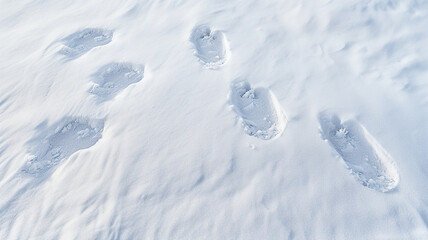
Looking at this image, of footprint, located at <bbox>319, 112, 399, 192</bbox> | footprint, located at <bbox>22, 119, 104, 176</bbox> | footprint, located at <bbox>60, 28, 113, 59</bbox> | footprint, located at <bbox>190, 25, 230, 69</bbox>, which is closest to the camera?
footprint, located at <bbox>319, 112, 399, 192</bbox>

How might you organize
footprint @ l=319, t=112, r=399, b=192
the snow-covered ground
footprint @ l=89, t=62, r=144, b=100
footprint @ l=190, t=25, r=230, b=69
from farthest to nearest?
footprint @ l=190, t=25, r=230, b=69 < footprint @ l=89, t=62, r=144, b=100 < footprint @ l=319, t=112, r=399, b=192 < the snow-covered ground

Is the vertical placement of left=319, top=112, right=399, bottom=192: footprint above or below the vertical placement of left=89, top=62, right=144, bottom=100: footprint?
below

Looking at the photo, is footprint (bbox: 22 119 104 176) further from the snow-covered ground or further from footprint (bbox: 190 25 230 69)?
footprint (bbox: 190 25 230 69)

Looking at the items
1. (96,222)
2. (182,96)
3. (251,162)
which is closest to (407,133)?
(251,162)

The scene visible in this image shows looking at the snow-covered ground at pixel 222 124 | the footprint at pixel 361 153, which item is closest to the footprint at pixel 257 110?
the snow-covered ground at pixel 222 124

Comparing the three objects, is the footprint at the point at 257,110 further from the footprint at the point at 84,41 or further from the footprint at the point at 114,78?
the footprint at the point at 84,41

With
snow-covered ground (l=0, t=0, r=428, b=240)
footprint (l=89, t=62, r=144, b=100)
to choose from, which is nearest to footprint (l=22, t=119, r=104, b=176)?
snow-covered ground (l=0, t=0, r=428, b=240)
